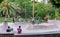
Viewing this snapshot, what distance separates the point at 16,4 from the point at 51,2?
3.98 meters

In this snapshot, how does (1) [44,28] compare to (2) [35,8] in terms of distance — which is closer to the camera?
(1) [44,28]

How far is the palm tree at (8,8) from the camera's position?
1869 centimetres

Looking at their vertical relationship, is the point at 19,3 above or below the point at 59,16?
above

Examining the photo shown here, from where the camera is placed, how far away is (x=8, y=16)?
19.3 m

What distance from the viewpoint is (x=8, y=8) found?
62.4ft

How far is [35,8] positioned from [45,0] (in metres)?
4.20

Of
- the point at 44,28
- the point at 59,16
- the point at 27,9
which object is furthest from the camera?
the point at 27,9

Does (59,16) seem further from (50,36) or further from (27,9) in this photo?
(50,36)

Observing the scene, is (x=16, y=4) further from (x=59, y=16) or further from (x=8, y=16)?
(x=59, y=16)

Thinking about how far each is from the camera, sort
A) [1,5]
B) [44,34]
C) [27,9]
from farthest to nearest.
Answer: [27,9]
[1,5]
[44,34]

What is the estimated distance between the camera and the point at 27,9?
67.2 ft

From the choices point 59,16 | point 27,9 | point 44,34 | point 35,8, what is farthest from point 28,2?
point 44,34

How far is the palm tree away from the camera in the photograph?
1869 centimetres

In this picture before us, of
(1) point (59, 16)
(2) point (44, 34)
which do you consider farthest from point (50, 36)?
(1) point (59, 16)
